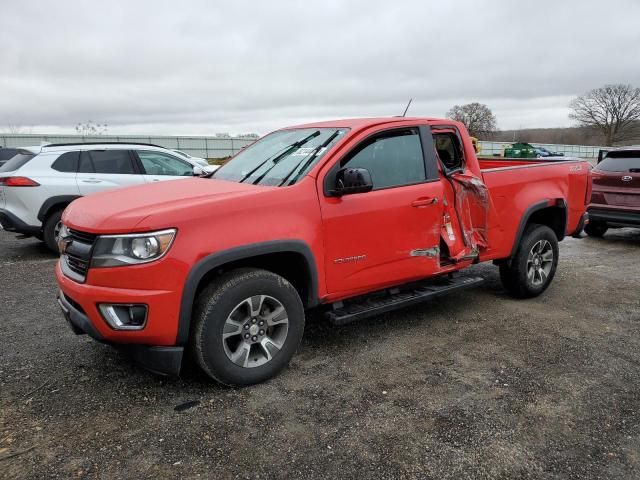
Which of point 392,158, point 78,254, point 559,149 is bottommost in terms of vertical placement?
point 559,149

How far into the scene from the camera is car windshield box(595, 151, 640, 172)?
868 centimetres

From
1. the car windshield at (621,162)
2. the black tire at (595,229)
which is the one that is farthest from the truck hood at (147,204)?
the black tire at (595,229)

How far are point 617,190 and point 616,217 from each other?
47cm

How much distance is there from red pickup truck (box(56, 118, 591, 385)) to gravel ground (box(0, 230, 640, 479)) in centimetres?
37

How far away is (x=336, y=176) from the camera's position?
3773mm

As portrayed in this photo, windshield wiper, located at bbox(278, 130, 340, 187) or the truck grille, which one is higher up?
windshield wiper, located at bbox(278, 130, 340, 187)

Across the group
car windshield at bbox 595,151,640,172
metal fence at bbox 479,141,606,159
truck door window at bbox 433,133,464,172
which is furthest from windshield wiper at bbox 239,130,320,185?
metal fence at bbox 479,141,606,159

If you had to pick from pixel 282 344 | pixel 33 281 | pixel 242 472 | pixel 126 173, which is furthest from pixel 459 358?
pixel 126 173

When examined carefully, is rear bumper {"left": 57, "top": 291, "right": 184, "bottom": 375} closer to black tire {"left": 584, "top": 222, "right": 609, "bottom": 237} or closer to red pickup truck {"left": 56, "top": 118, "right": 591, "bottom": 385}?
red pickup truck {"left": 56, "top": 118, "right": 591, "bottom": 385}

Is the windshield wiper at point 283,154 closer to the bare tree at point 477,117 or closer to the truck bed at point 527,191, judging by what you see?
the truck bed at point 527,191

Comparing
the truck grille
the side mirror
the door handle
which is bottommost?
A: the truck grille

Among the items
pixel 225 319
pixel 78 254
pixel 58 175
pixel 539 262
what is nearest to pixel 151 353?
pixel 225 319

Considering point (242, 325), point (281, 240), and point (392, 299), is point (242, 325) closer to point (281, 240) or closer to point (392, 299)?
point (281, 240)

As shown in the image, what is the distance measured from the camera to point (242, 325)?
3430mm
